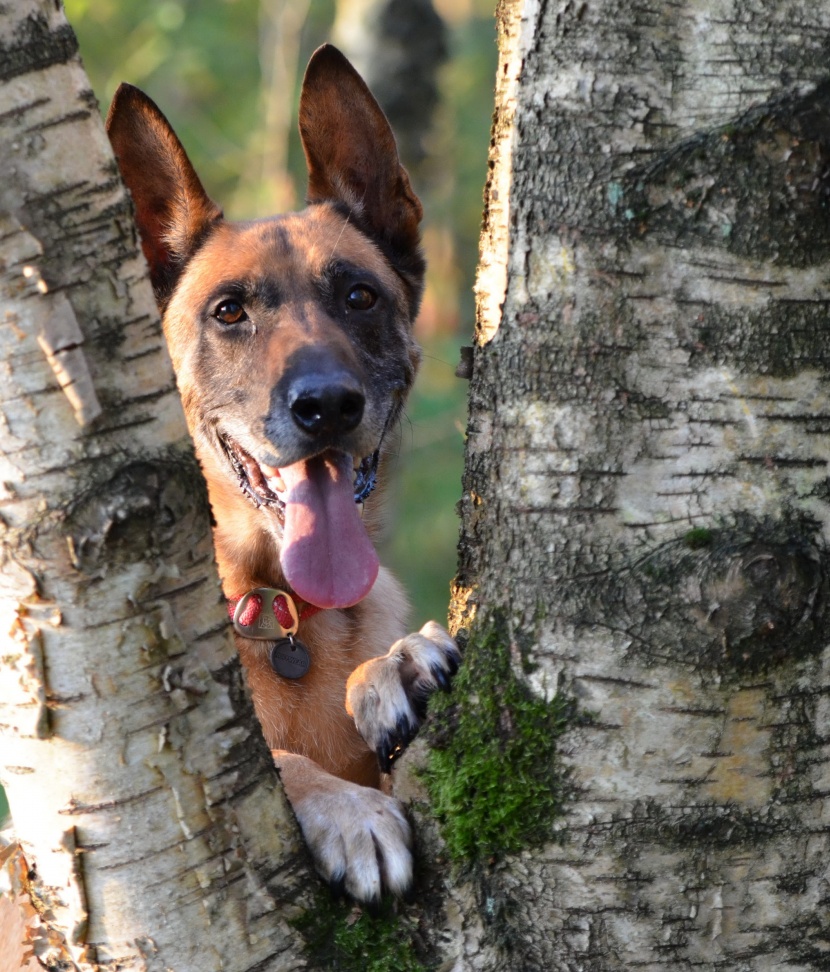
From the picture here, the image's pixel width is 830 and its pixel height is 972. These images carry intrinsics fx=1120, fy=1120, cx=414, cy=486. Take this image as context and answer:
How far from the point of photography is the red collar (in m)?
3.41

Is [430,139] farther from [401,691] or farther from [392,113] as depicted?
[401,691]

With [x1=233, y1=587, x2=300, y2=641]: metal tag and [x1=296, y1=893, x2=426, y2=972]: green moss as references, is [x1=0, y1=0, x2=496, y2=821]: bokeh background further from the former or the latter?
[x1=296, y1=893, x2=426, y2=972]: green moss

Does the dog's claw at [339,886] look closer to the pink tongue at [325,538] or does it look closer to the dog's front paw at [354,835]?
the dog's front paw at [354,835]

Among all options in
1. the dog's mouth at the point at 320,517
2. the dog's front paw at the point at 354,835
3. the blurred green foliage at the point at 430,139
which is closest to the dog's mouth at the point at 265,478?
the dog's mouth at the point at 320,517

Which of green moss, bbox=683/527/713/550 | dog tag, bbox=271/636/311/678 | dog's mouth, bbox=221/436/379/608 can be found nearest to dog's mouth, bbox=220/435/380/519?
dog's mouth, bbox=221/436/379/608

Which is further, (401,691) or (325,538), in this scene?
(325,538)

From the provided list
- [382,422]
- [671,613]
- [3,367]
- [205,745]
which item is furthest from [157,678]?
[382,422]

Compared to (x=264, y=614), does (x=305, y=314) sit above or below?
above

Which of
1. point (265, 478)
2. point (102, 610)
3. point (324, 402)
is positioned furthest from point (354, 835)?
point (265, 478)

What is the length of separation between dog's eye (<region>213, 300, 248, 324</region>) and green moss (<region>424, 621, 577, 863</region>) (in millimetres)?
1991

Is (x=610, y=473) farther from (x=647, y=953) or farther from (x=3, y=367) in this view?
(x=3, y=367)

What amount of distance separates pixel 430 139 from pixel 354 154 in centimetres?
451

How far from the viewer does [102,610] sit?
1.74 meters

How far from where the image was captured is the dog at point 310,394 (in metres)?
3.23
